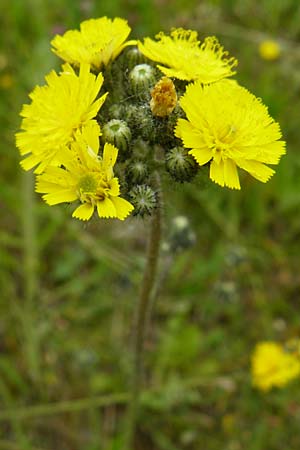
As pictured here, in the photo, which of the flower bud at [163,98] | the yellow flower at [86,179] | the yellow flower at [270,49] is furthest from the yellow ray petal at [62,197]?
the yellow flower at [270,49]

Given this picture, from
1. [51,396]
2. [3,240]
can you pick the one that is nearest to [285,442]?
[51,396]

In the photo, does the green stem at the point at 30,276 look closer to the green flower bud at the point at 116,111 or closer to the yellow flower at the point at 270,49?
the green flower bud at the point at 116,111

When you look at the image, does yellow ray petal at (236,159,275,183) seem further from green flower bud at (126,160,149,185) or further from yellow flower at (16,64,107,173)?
yellow flower at (16,64,107,173)

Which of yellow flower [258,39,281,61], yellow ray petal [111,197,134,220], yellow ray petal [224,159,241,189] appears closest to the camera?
yellow ray petal [111,197,134,220]

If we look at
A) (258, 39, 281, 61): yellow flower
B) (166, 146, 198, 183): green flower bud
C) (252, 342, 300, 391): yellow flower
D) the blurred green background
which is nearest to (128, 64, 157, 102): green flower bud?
(166, 146, 198, 183): green flower bud

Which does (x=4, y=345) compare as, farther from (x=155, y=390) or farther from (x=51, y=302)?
(x=155, y=390)
